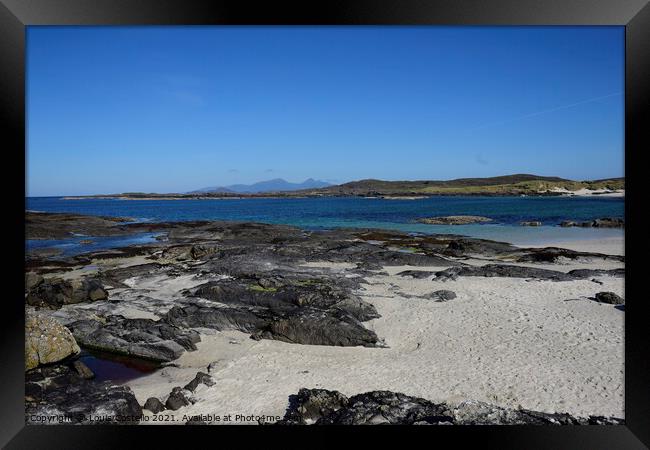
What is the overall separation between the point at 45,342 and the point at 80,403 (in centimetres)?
214

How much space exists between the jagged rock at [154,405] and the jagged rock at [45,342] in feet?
7.17

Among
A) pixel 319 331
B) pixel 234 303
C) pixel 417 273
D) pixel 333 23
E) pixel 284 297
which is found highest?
pixel 333 23

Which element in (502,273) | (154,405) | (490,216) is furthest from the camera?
Answer: (490,216)

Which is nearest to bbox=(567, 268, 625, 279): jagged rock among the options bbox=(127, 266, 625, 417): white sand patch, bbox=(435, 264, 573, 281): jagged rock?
bbox=(435, 264, 573, 281): jagged rock

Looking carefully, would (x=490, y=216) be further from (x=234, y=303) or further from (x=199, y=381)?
(x=199, y=381)

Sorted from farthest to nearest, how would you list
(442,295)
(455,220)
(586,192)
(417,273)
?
(586,192) < (455,220) < (417,273) < (442,295)

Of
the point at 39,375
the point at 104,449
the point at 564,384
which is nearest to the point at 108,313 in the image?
the point at 39,375

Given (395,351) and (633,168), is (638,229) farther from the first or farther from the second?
(395,351)

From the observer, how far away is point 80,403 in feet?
16.1

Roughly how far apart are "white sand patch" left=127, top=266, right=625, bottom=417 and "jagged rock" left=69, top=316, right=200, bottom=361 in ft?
1.08

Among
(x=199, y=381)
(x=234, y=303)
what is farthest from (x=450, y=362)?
(x=234, y=303)

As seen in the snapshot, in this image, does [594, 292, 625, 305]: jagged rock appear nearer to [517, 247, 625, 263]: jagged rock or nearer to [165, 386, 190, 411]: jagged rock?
[517, 247, 625, 263]: jagged rock

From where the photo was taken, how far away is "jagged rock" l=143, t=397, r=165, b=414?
17.4 ft

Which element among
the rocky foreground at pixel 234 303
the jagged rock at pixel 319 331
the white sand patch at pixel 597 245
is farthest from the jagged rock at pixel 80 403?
the white sand patch at pixel 597 245
